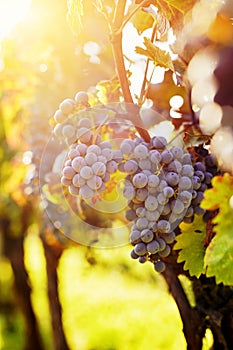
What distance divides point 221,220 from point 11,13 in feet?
5.58

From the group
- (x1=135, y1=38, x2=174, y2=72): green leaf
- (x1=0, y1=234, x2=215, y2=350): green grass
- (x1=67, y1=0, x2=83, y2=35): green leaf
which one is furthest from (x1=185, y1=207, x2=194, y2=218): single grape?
(x1=0, y1=234, x2=215, y2=350): green grass

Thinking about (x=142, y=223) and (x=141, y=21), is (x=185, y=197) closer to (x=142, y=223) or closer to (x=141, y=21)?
(x=142, y=223)

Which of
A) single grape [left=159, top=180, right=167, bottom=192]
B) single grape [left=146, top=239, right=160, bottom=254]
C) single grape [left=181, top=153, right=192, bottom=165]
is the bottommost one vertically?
single grape [left=146, top=239, right=160, bottom=254]

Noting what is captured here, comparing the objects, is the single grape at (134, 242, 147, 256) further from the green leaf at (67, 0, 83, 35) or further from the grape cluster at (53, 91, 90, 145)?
the green leaf at (67, 0, 83, 35)

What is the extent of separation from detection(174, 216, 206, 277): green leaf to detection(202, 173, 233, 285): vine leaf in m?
0.16

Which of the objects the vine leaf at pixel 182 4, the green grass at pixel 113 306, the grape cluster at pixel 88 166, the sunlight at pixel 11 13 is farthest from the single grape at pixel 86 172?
the green grass at pixel 113 306

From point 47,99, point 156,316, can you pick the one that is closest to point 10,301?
point 156,316

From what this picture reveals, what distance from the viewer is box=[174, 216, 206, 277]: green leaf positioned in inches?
31.1

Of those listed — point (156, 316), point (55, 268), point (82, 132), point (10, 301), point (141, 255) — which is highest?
point (82, 132)

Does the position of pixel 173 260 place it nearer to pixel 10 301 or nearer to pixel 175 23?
pixel 175 23

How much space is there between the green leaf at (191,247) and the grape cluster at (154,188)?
0.04 metres

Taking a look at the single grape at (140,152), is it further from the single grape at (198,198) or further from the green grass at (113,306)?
the green grass at (113,306)

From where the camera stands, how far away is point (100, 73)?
1.61m

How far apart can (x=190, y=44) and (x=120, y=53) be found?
10 cm
